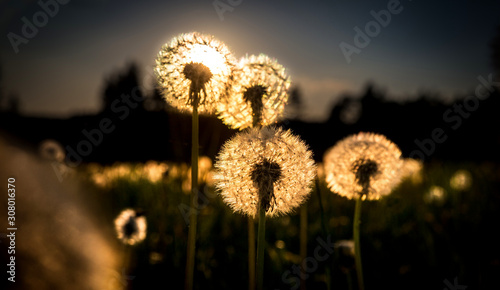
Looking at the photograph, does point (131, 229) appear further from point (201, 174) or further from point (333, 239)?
point (333, 239)

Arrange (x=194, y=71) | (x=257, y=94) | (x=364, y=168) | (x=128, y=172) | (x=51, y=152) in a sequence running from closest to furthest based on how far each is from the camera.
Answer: (x=194, y=71)
(x=257, y=94)
(x=364, y=168)
(x=51, y=152)
(x=128, y=172)

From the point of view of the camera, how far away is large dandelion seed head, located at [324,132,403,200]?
181 centimetres

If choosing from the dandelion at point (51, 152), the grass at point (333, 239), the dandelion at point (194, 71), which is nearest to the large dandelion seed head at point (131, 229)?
the grass at point (333, 239)

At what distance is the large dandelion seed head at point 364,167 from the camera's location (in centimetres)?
181

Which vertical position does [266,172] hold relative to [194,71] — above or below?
below

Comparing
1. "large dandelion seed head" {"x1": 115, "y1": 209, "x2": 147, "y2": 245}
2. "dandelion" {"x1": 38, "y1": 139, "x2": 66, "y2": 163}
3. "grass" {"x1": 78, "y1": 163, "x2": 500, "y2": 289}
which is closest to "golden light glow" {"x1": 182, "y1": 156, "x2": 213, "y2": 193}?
"grass" {"x1": 78, "y1": 163, "x2": 500, "y2": 289}

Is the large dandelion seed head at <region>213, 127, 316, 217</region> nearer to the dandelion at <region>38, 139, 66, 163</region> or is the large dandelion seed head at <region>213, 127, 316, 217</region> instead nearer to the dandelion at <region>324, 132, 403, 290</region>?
the dandelion at <region>324, 132, 403, 290</region>

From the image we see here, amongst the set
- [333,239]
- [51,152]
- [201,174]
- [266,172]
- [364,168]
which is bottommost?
[333,239]

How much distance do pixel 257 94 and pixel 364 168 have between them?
0.77 meters

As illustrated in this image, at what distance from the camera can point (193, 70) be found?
137cm

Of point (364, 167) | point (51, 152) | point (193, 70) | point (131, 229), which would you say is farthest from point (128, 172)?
point (193, 70)

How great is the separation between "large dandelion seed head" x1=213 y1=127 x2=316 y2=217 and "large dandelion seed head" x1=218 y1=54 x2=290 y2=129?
156 mm

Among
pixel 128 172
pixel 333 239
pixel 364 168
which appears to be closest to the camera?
pixel 364 168

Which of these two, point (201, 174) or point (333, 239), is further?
point (333, 239)
